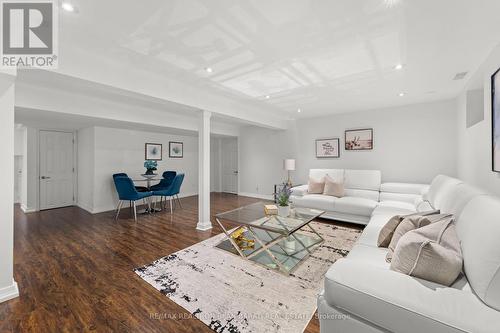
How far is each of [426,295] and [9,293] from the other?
123 inches

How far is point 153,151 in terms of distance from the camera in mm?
5973

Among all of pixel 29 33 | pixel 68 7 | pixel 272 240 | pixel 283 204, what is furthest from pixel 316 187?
pixel 29 33

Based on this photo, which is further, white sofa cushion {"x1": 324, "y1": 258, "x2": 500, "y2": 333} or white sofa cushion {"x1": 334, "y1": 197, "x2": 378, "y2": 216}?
white sofa cushion {"x1": 334, "y1": 197, "x2": 378, "y2": 216}

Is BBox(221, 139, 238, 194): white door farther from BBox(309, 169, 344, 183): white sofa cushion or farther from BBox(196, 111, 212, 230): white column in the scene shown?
BBox(196, 111, 212, 230): white column

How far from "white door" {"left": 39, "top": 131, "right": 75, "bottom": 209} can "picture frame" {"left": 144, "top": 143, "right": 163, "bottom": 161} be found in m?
1.87

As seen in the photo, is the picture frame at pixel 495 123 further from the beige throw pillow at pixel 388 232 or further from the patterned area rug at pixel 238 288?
the patterned area rug at pixel 238 288

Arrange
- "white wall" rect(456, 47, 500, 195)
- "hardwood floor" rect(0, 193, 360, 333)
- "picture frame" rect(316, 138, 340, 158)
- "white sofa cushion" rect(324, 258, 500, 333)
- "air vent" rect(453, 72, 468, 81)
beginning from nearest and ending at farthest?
"white sofa cushion" rect(324, 258, 500, 333)
"hardwood floor" rect(0, 193, 360, 333)
"white wall" rect(456, 47, 500, 195)
"air vent" rect(453, 72, 468, 81)
"picture frame" rect(316, 138, 340, 158)

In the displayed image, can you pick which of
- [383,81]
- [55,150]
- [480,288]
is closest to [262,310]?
[480,288]

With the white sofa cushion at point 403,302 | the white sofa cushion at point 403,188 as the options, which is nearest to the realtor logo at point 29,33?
the white sofa cushion at point 403,302

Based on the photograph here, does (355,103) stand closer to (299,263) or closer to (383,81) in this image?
(383,81)

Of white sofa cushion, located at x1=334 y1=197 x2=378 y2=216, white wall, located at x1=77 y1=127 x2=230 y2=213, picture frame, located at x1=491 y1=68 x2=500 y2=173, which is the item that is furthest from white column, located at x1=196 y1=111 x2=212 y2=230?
picture frame, located at x1=491 y1=68 x2=500 y2=173

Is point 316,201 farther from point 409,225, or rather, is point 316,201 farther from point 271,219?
point 409,225

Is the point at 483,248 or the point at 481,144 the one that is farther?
the point at 481,144

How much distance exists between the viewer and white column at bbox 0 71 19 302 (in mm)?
1784
